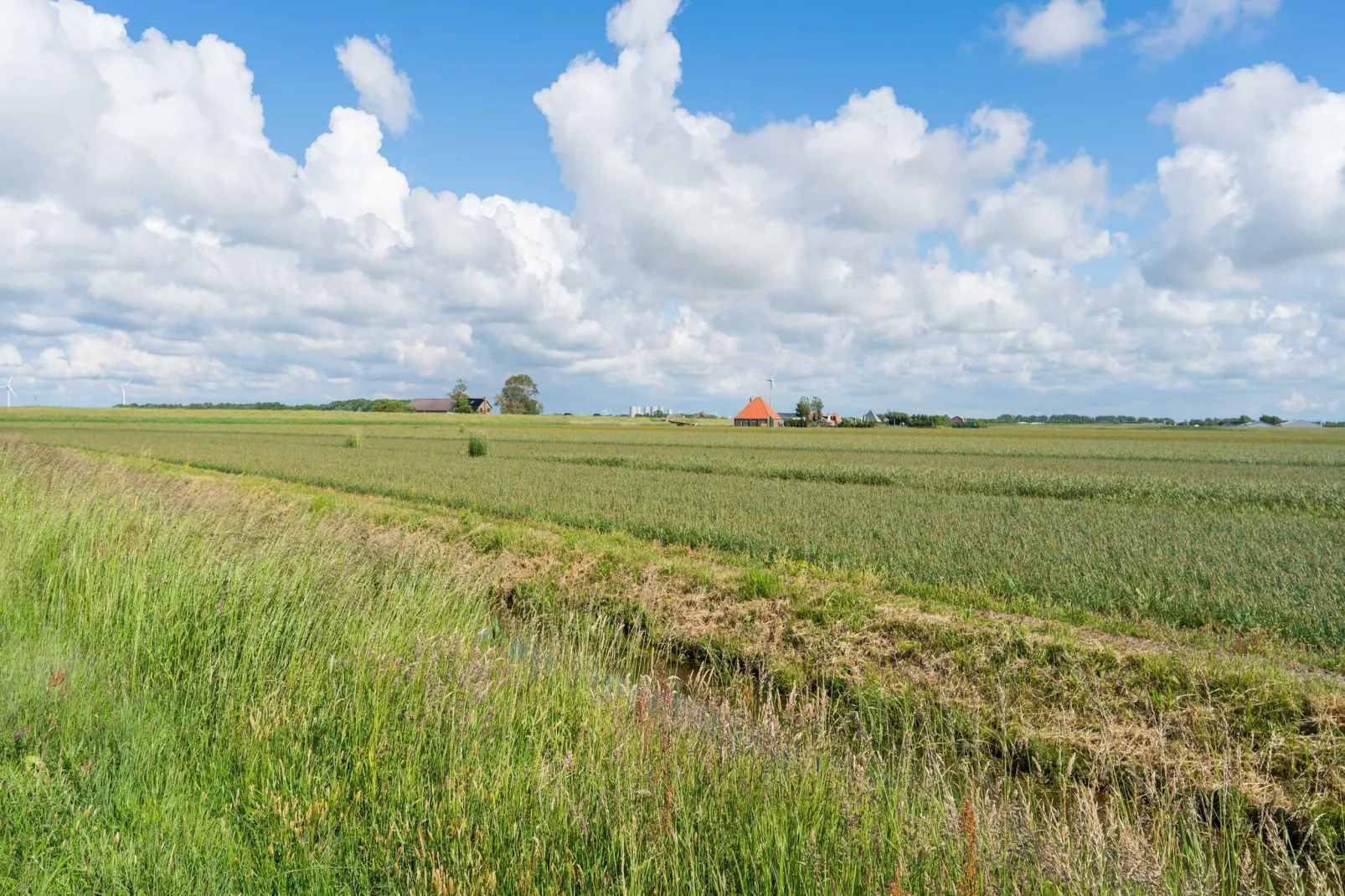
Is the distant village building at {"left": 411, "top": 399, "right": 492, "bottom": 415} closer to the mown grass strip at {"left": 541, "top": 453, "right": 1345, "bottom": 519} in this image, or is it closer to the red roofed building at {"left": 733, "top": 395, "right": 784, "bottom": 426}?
the red roofed building at {"left": 733, "top": 395, "right": 784, "bottom": 426}

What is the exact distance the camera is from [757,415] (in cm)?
14725

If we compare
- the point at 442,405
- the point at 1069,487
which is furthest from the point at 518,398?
the point at 1069,487

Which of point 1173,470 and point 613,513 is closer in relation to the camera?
point 613,513

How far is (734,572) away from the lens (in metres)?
11.6

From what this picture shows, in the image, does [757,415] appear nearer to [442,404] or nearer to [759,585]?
[442,404]

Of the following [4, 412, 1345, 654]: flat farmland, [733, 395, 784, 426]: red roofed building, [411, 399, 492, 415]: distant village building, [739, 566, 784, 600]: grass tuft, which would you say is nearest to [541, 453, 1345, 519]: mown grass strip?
[4, 412, 1345, 654]: flat farmland

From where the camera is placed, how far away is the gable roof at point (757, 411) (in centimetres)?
14650

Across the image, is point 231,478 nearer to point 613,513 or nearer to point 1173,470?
point 613,513

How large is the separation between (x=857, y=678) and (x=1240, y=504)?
71.2 ft

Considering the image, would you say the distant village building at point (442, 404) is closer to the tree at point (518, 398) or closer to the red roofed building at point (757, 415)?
the tree at point (518, 398)

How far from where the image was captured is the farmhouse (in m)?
148

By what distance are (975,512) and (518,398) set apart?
5495 inches

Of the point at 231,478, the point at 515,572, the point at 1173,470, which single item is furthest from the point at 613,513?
the point at 1173,470

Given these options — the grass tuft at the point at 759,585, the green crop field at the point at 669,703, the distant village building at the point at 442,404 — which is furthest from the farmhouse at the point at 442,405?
the grass tuft at the point at 759,585
